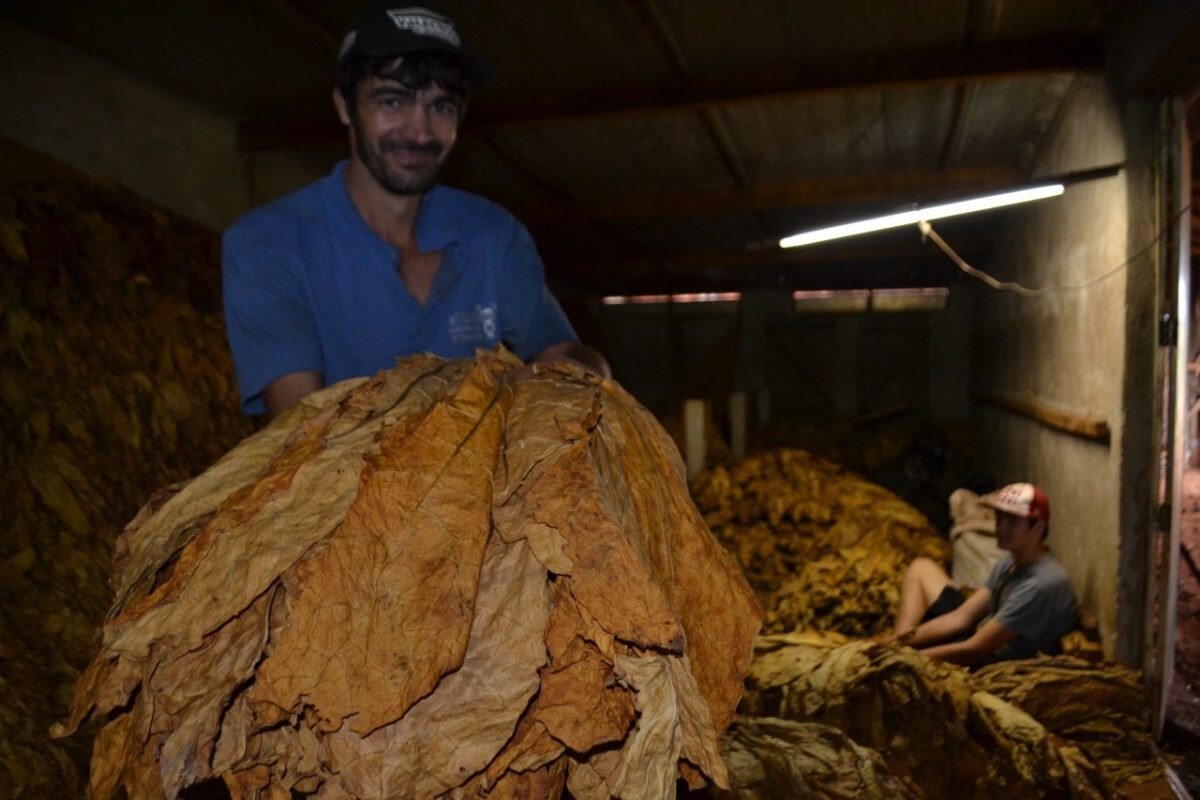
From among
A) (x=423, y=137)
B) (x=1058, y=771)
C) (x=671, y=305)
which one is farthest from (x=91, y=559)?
(x=671, y=305)

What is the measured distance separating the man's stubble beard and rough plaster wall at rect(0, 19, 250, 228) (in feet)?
13.6

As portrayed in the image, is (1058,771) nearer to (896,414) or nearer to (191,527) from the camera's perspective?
(191,527)

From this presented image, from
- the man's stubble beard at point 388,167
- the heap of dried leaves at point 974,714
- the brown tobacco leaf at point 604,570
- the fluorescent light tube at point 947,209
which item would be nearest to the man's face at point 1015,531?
the heap of dried leaves at point 974,714

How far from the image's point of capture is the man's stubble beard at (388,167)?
1.98 m

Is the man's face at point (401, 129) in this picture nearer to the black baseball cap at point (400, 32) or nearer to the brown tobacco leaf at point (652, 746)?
the black baseball cap at point (400, 32)

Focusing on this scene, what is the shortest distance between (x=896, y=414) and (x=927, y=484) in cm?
327

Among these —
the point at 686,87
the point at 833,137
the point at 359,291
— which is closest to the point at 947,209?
the point at 833,137

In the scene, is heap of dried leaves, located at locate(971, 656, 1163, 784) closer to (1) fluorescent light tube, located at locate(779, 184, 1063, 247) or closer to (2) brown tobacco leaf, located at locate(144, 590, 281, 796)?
(1) fluorescent light tube, located at locate(779, 184, 1063, 247)

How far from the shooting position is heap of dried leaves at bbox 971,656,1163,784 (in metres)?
4.11

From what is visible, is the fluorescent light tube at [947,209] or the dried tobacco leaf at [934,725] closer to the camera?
the dried tobacco leaf at [934,725]

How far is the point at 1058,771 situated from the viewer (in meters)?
3.70

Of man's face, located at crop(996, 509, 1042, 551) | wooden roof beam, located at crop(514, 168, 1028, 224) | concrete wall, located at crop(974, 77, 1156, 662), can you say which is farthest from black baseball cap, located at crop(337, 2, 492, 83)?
wooden roof beam, located at crop(514, 168, 1028, 224)

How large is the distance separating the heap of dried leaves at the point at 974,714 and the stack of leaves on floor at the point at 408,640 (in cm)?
293

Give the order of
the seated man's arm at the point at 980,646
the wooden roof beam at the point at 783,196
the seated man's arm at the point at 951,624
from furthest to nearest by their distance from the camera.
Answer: the wooden roof beam at the point at 783,196 → the seated man's arm at the point at 951,624 → the seated man's arm at the point at 980,646
